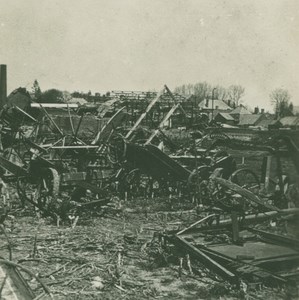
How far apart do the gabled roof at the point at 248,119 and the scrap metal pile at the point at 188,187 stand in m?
63.3

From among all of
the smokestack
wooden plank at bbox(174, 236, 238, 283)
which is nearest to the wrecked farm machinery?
wooden plank at bbox(174, 236, 238, 283)

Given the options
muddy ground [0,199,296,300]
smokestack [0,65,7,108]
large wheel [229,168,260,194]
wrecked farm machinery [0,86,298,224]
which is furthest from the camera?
smokestack [0,65,7,108]

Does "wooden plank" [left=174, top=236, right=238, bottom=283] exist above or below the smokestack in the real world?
below

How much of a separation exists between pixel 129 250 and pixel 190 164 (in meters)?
5.26

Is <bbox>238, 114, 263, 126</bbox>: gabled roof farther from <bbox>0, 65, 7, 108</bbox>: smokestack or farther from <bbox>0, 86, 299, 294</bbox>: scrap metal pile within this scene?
<bbox>0, 86, 299, 294</bbox>: scrap metal pile

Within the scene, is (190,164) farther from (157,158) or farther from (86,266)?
(86,266)

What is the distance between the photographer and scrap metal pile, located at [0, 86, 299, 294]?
6195mm

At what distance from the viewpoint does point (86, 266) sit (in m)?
6.08

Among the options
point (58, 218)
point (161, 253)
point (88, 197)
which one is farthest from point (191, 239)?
point (88, 197)

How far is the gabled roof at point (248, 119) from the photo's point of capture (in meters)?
75.9

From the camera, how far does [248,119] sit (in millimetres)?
78688

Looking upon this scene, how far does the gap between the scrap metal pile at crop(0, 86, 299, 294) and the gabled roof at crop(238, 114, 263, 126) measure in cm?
6332

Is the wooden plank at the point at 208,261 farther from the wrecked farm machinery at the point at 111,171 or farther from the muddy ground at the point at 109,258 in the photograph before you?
the wrecked farm machinery at the point at 111,171

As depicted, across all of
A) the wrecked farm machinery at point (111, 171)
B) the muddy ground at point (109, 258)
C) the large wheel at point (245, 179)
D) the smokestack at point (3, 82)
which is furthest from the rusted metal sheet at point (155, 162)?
the smokestack at point (3, 82)
